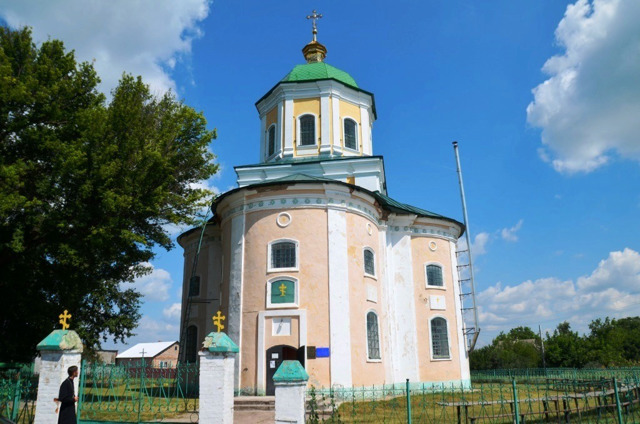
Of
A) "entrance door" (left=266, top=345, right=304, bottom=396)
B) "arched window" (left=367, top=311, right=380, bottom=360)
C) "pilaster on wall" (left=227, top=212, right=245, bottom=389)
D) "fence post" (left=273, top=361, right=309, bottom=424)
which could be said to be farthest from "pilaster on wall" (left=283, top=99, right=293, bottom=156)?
"fence post" (left=273, top=361, right=309, bottom=424)

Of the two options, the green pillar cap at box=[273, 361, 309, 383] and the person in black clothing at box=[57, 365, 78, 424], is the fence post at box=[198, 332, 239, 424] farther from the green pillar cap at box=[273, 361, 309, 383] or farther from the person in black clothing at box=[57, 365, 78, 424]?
the person in black clothing at box=[57, 365, 78, 424]

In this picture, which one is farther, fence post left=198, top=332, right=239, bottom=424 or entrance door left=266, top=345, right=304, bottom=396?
entrance door left=266, top=345, right=304, bottom=396

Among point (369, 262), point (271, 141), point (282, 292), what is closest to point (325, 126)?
point (271, 141)

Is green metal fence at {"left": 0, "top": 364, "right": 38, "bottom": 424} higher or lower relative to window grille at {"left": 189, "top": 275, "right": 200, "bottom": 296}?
lower

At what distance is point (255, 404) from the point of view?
1494cm

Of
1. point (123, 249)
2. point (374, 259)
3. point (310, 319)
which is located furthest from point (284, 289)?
point (123, 249)

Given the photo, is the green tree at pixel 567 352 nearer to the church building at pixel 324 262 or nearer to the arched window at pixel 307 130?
the church building at pixel 324 262

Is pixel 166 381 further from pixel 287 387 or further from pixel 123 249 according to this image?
pixel 287 387

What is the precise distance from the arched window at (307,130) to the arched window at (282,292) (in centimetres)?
808

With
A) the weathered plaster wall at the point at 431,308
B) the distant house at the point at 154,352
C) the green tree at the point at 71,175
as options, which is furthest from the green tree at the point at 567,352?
the green tree at the point at 71,175

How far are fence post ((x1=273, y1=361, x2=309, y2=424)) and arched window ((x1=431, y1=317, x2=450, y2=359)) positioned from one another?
1387 cm

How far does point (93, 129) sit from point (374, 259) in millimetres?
10957

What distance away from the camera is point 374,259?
19.5 m

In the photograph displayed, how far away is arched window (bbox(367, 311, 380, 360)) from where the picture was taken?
1809 cm
